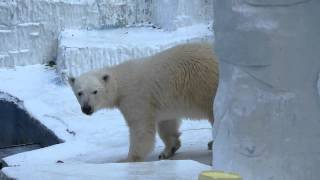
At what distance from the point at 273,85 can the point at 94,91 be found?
2627 millimetres

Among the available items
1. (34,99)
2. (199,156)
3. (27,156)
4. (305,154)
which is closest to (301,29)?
(305,154)

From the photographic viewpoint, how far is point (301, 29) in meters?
3.15

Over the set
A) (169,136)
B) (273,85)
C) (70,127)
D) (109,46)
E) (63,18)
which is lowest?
(70,127)

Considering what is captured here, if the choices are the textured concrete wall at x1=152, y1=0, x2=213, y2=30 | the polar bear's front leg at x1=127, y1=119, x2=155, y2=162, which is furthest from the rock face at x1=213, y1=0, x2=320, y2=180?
the textured concrete wall at x1=152, y1=0, x2=213, y2=30

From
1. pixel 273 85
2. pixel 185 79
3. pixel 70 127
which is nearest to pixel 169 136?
pixel 185 79

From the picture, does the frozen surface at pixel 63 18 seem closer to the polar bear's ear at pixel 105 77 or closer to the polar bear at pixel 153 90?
Result: the polar bear at pixel 153 90

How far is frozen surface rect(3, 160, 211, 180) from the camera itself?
384cm

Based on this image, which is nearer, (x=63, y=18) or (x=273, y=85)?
(x=273, y=85)

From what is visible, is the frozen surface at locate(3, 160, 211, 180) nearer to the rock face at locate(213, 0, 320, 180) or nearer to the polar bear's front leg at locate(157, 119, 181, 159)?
the rock face at locate(213, 0, 320, 180)

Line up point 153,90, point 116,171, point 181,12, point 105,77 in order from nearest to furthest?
point 116,171
point 153,90
point 105,77
point 181,12

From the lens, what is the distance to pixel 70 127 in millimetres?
7078

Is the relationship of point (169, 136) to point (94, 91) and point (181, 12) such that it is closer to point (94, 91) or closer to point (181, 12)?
point (94, 91)

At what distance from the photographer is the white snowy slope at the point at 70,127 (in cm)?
584

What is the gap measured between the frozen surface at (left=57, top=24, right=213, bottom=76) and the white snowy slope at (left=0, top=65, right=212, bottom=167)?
36 cm
